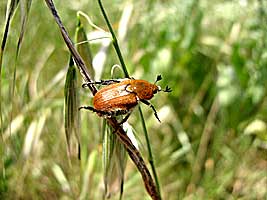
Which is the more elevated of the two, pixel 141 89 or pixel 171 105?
pixel 171 105

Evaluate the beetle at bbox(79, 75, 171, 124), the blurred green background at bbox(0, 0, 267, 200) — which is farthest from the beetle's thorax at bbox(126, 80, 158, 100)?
the blurred green background at bbox(0, 0, 267, 200)

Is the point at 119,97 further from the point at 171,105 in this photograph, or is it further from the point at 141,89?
the point at 171,105

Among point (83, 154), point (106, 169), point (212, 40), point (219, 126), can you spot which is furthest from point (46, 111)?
point (106, 169)

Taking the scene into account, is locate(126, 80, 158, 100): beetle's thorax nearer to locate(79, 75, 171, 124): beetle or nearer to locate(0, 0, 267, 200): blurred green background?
locate(79, 75, 171, 124): beetle

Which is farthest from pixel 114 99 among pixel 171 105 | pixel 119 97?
pixel 171 105

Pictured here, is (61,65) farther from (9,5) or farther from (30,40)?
(9,5)

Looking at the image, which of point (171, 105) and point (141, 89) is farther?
point (171, 105)

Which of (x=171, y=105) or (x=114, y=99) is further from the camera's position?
(x=171, y=105)
